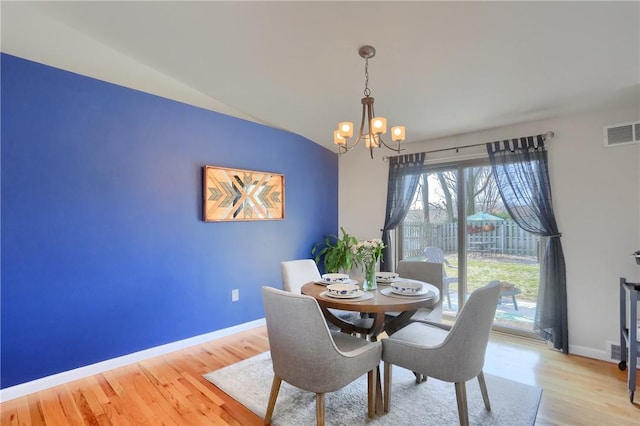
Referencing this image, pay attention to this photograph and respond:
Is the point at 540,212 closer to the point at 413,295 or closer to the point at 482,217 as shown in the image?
the point at 482,217

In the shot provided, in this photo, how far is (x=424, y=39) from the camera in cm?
209

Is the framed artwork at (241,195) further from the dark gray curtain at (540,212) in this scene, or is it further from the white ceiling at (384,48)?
the dark gray curtain at (540,212)

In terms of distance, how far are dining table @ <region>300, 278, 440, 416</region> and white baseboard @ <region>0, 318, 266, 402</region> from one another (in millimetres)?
1554

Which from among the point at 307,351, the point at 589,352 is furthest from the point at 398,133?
the point at 589,352

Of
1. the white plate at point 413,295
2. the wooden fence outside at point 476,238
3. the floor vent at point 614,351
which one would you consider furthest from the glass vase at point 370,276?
the floor vent at point 614,351

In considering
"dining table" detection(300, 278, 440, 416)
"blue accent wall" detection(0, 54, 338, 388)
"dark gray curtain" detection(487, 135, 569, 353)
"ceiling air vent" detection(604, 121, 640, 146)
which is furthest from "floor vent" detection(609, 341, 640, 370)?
"blue accent wall" detection(0, 54, 338, 388)

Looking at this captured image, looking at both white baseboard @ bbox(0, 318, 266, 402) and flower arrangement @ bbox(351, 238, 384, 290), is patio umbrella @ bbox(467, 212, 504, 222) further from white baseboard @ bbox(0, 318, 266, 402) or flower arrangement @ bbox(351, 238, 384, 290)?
white baseboard @ bbox(0, 318, 266, 402)

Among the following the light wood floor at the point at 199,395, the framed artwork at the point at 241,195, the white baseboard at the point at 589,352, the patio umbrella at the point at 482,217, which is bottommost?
the light wood floor at the point at 199,395

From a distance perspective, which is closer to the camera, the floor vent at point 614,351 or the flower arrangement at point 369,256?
the flower arrangement at point 369,256

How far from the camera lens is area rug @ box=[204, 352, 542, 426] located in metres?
1.92

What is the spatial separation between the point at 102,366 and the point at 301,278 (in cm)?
179

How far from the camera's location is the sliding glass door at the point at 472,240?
3.30 m

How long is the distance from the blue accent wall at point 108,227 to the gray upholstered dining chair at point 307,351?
1.69 metres

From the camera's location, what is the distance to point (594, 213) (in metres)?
2.79
